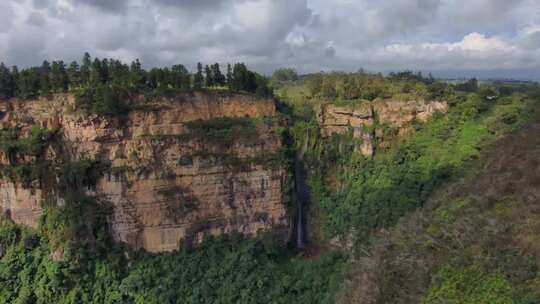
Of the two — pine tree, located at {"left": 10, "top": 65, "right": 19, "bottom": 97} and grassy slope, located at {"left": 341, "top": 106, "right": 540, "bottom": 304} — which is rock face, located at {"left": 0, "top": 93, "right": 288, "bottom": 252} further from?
grassy slope, located at {"left": 341, "top": 106, "right": 540, "bottom": 304}

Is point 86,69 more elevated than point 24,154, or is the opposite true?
point 86,69

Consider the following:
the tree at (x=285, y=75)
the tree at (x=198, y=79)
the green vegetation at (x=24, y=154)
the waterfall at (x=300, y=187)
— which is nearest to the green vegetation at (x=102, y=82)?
the tree at (x=198, y=79)

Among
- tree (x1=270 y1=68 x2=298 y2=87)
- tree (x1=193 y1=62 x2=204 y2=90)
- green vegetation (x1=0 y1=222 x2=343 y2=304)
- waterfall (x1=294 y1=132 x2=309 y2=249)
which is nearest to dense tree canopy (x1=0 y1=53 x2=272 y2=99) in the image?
tree (x1=193 y1=62 x2=204 y2=90)

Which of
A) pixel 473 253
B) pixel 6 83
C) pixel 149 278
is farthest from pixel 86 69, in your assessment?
pixel 473 253

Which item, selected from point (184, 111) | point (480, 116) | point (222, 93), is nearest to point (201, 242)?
point (184, 111)

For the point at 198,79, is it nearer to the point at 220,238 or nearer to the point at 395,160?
the point at 220,238

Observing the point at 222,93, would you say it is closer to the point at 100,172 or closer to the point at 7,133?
the point at 100,172
